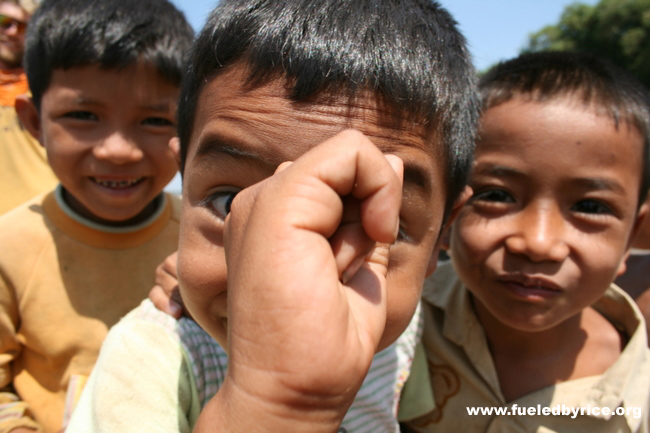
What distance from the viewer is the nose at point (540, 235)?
1606 mm

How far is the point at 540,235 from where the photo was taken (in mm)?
1611

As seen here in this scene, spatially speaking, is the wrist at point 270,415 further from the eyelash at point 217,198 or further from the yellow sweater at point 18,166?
the yellow sweater at point 18,166

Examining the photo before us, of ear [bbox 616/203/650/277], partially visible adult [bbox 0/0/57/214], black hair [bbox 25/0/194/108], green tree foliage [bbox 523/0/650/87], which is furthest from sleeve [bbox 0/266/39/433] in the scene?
green tree foliage [bbox 523/0/650/87]

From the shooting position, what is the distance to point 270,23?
1.13 meters

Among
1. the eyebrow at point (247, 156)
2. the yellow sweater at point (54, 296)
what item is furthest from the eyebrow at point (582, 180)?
the yellow sweater at point (54, 296)

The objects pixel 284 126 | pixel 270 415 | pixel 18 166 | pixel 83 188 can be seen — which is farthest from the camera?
pixel 18 166

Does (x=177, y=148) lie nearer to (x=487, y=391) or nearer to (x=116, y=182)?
(x=116, y=182)

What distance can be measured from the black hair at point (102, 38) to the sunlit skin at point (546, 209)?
1.24 metres

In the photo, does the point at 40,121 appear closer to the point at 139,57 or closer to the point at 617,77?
the point at 139,57

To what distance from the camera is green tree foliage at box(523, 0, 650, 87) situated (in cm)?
2200

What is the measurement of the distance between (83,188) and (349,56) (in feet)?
4.80

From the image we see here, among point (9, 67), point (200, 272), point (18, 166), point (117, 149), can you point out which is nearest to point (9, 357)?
point (117, 149)

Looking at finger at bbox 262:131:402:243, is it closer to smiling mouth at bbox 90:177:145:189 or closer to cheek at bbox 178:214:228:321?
cheek at bbox 178:214:228:321

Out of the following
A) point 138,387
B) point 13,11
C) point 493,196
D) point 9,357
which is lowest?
point 9,357
